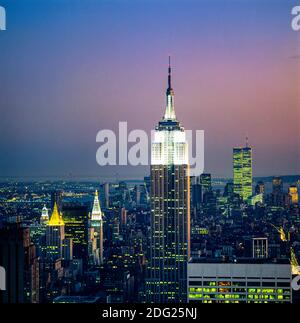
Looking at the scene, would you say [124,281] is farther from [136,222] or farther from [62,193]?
[62,193]

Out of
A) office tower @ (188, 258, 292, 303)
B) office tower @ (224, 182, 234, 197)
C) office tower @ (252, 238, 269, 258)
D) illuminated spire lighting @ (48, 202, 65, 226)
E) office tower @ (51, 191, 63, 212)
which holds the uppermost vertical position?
office tower @ (224, 182, 234, 197)

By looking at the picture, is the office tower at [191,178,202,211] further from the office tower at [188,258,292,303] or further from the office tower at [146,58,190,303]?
the office tower at [188,258,292,303]

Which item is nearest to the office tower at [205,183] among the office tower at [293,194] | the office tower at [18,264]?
the office tower at [293,194]

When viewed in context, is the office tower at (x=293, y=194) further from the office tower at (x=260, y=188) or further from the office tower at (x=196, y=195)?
the office tower at (x=196, y=195)

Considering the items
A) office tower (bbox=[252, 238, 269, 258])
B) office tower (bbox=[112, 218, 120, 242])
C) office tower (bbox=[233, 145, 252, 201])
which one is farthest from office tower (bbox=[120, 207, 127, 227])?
office tower (bbox=[252, 238, 269, 258])

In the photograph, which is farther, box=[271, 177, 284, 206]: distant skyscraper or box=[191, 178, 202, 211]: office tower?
box=[191, 178, 202, 211]: office tower
